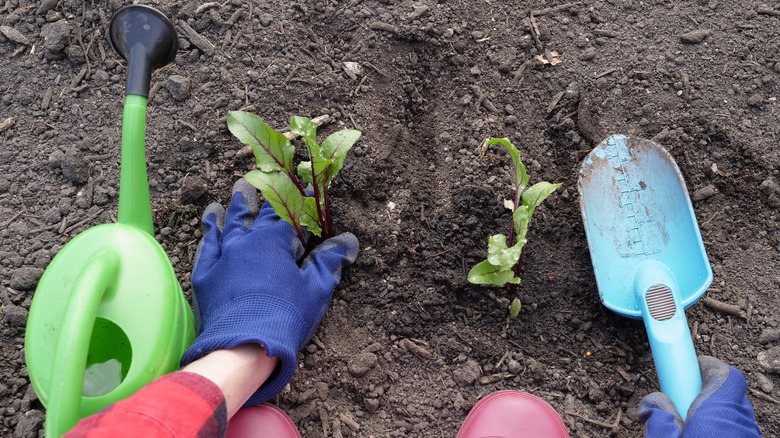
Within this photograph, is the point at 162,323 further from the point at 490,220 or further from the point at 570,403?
the point at 570,403

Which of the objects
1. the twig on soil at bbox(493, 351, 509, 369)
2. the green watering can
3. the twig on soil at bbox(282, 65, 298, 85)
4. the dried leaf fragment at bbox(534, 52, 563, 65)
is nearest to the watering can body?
the green watering can

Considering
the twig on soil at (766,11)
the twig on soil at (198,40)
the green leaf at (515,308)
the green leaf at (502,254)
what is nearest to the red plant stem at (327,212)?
the green leaf at (502,254)

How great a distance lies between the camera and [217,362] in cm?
128

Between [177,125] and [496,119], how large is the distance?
113 centimetres

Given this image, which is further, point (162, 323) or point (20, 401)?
point (20, 401)

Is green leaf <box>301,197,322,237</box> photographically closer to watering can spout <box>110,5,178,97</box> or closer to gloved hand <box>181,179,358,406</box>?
gloved hand <box>181,179,358,406</box>

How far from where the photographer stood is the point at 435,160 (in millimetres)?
1843

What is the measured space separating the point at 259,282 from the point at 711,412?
126 centimetres

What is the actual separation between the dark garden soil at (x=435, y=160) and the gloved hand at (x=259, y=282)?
0.11m

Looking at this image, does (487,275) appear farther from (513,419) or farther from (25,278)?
(25,278)

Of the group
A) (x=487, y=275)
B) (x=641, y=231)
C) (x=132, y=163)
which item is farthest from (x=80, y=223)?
(x=641, y=231)

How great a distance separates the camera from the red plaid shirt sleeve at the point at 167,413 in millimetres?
936

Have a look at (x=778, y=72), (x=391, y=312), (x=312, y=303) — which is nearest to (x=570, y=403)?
(x=391, y=312)

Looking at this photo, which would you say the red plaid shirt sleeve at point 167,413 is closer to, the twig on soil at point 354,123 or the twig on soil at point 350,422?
the twig on soil at point 350,422
